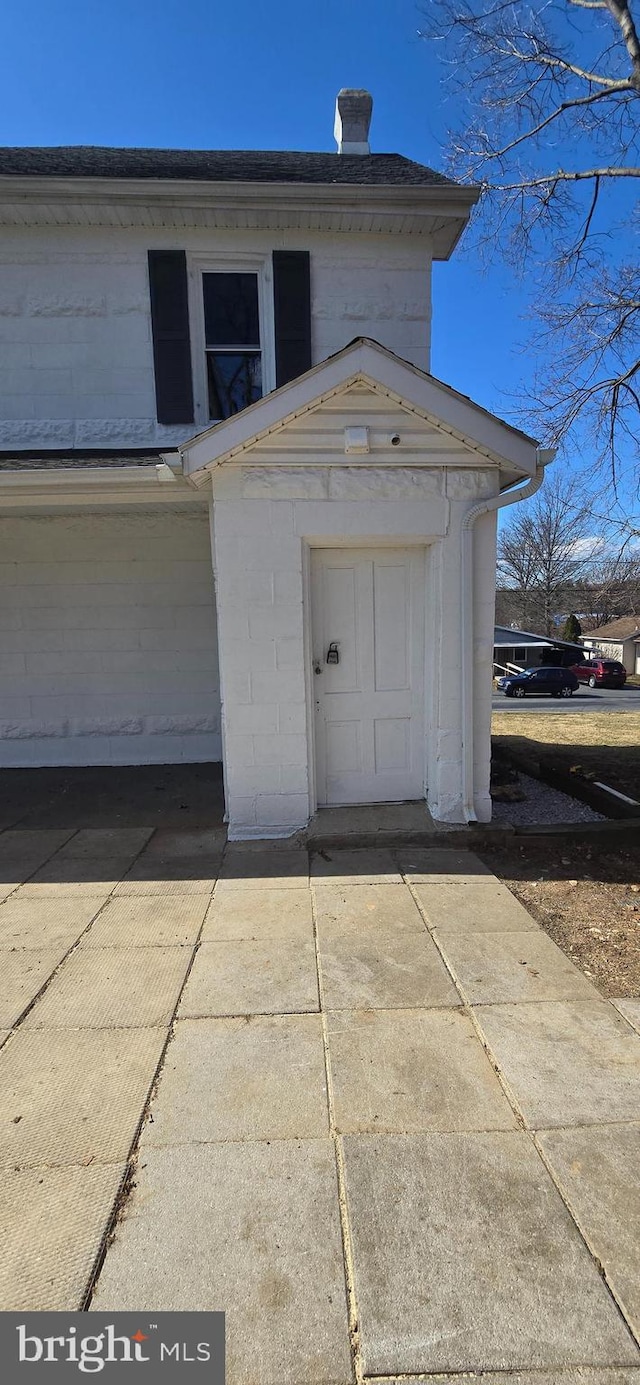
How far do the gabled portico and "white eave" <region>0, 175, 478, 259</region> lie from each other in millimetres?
3250

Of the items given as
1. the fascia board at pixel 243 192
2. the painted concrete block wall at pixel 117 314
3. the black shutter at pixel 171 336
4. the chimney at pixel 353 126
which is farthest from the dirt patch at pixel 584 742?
the chimney at pixel 353 126

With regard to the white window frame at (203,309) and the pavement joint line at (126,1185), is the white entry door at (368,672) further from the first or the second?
the white window frame at (203,309)

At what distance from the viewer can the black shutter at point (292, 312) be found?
6605 mm

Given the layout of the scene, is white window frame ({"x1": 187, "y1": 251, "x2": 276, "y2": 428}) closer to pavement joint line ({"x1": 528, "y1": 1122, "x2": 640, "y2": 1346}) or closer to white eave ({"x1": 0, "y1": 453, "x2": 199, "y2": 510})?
white eave ({"x1": 0, "y1": 453, "x2": 199, "y2": 510})

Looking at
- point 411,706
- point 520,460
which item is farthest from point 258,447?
point 411,706

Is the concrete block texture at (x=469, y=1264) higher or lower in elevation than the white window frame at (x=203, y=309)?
lower

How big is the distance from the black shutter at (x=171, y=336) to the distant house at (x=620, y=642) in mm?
48433

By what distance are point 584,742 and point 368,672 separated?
712 cm

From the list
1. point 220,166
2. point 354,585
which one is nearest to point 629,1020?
point 354,585

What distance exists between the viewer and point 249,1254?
5.68 ft

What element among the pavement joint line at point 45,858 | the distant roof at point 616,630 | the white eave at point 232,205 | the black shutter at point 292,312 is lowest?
the pavement joint line at point 45,858

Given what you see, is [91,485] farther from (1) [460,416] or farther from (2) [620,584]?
(2) [620,584]

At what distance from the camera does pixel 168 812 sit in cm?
564

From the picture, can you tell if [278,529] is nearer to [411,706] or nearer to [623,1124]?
[411,706]
